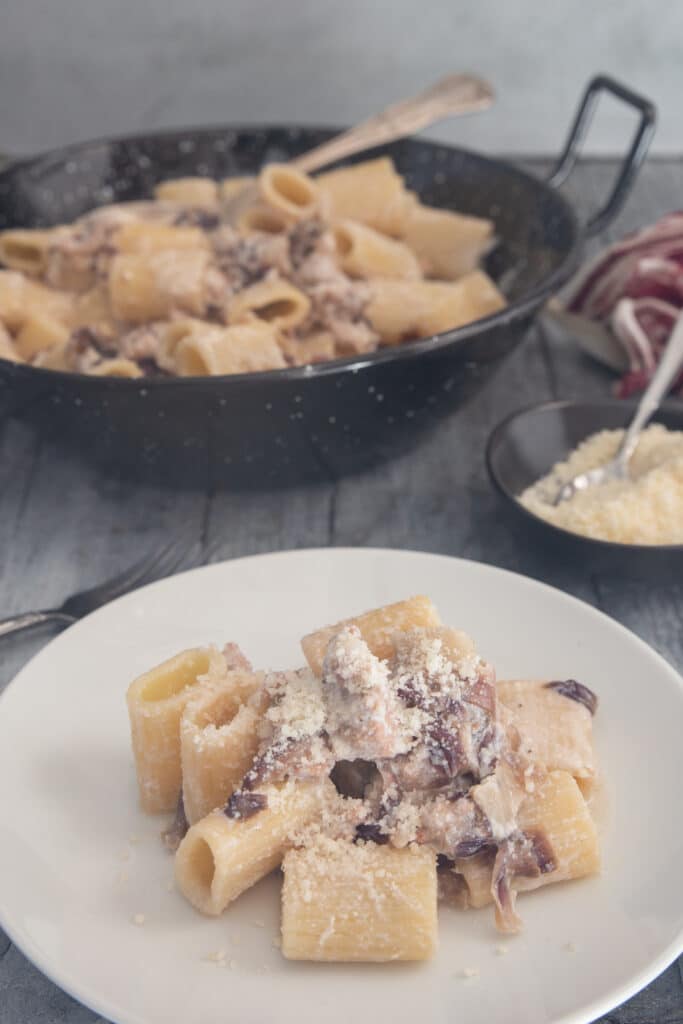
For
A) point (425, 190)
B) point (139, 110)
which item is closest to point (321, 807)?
point (425, 190)

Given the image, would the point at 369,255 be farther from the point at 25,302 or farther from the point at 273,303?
the point at 25,302

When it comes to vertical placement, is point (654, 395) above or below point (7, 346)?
below

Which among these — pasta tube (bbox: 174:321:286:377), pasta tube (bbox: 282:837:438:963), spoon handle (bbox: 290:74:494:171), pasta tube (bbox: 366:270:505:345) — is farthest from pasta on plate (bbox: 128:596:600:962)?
spoon handle (bbox: 290:74:494:171)

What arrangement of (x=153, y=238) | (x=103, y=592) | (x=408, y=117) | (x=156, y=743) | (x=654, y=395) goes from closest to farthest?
(x=156, y=743) → (x=103, y=592) → (x=654, y=395) → (x=153, y=238) → (x=408, y=117)

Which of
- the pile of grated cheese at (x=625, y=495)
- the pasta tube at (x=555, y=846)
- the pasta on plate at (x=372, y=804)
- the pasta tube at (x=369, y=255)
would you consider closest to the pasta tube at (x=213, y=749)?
the pasta on plate at (x=372, y=804)

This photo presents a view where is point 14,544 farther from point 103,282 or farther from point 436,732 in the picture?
point 436,732

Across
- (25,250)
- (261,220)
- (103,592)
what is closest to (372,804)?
(103,592)

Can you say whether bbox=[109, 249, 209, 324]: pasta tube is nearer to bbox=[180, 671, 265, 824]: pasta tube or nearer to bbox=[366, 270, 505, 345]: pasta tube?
bbox=[366, 270, 505, 345]: pasta tube
